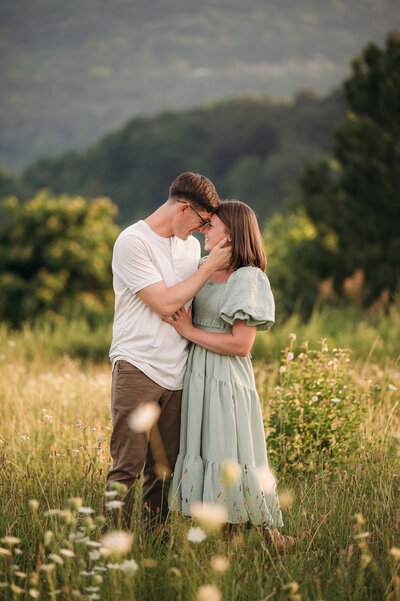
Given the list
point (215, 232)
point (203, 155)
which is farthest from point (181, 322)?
point (203, 155)

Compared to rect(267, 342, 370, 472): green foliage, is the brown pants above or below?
above

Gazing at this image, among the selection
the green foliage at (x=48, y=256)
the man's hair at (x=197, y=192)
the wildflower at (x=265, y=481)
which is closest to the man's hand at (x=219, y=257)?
the man's hair at (x=197, y=192)

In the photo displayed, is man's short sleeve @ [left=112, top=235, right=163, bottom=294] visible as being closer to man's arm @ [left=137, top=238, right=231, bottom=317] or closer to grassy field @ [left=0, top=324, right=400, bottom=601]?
man's arm @ [left=137, top=238, right=231, bottom=317]

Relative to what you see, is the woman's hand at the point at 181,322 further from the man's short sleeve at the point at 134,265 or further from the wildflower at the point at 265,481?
the wildflower at the point at 265,481

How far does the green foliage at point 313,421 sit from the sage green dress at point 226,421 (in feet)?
3.00

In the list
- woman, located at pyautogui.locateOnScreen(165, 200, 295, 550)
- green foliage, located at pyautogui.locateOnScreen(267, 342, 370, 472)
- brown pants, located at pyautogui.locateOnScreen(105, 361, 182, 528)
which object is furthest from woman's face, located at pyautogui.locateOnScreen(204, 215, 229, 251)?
green foliage, located at pyautogui.locateOnScreen(267, 342, 370, 472)

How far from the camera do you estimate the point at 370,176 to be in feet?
48.5

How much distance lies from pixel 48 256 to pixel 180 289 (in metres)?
17.4

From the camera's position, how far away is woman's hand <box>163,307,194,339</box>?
3.16 meters

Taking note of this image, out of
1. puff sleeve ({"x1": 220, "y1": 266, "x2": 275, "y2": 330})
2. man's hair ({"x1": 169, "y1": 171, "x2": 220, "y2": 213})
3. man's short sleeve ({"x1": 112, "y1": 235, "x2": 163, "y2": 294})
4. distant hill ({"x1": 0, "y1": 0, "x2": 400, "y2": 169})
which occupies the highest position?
distant hill ({"x1": 0, "y1": 0, "x2": 400, "y2": 169})

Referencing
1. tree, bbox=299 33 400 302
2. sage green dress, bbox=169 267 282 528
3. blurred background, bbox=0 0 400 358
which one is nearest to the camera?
sage green dress, bbox=169 267 282 528

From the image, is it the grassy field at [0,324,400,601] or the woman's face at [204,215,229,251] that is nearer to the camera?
the grassy field at [0,324,400,601]

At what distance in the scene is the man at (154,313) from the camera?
3.08m

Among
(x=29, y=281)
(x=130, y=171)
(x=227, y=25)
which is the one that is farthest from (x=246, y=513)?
(x=227, y=25)
